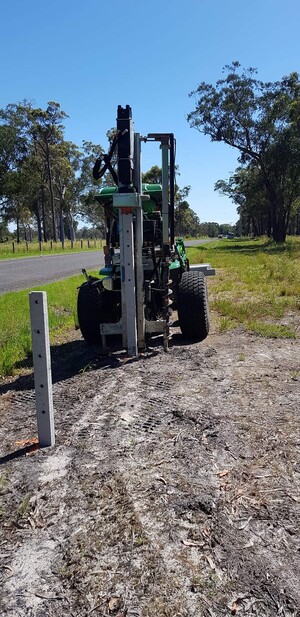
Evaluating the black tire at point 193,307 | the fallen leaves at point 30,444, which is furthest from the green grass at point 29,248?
the fallen leaves at point 30,444

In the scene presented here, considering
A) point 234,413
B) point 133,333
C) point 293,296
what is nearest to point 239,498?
point 234,413

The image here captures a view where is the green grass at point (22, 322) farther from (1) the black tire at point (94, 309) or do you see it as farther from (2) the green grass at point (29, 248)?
(2) the green grass at point (29, 248)

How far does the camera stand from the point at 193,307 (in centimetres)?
673

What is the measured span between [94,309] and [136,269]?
970mm

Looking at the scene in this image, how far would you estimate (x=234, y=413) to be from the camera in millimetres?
4016

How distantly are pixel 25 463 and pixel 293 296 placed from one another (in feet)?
28.6

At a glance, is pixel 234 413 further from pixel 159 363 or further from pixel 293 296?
pixel 293 296

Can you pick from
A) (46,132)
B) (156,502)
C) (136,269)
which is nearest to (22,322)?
(136,269)

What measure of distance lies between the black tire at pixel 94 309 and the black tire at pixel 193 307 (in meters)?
0.99

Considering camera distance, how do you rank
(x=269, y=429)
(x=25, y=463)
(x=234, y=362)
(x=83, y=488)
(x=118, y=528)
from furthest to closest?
(x=234, y=362) < (x=269, y=429) < (x=25, y=463) < (x=83, y=488) < (x=118, y=528)

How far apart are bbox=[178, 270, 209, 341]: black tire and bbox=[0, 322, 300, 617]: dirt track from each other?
1.97 metres

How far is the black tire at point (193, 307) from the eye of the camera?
673 cm

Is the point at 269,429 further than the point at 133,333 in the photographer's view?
No


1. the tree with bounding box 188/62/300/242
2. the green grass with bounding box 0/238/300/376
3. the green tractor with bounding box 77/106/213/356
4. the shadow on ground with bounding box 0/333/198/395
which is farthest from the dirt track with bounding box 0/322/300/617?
the tree with bounding box 188/62/300/242
